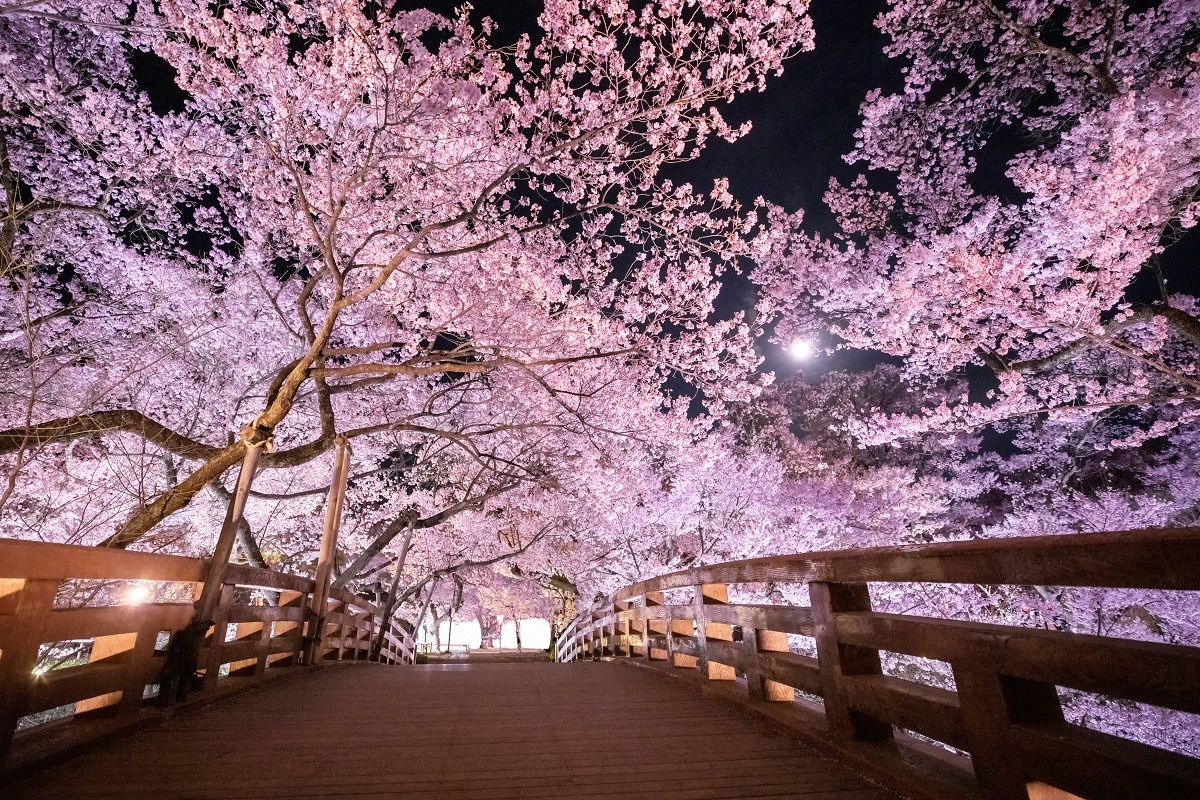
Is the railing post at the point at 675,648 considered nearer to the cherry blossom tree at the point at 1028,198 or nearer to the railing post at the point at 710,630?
the railing post at the point at 710,630

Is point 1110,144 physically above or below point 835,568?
above

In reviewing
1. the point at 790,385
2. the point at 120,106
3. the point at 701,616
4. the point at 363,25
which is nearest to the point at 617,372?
the point at 363,25

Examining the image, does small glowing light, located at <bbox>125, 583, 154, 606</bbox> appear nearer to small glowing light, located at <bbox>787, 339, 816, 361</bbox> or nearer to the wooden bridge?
the wooden bridge

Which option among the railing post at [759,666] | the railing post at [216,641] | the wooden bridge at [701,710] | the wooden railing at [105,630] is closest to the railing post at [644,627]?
the wooden bridge at [701,710]

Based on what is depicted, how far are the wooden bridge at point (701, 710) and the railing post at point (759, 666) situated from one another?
2 centimetres

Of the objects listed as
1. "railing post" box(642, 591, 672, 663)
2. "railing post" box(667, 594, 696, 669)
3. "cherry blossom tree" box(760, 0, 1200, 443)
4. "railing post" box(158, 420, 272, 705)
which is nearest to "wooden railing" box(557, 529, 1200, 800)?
"railing post" box(667, 594, 696, 669)

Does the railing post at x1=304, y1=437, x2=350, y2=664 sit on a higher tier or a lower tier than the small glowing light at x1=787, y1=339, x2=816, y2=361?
lower

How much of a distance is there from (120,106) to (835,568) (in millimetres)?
15557

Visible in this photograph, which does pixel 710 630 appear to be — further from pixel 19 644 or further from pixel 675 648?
pixel 19 644

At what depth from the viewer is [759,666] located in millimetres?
3922

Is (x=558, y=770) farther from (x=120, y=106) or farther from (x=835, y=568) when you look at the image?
(x=120, y=106)

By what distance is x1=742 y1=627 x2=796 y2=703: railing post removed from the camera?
153 inches

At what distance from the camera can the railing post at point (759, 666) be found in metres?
3.88

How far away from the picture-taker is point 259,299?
13750 mm
